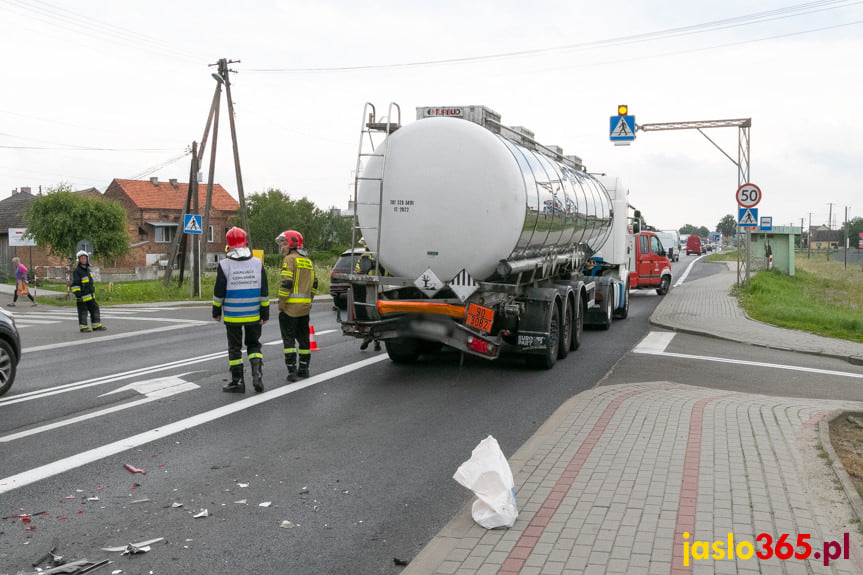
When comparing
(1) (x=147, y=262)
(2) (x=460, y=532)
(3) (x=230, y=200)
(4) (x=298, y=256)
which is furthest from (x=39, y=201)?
(2) (x=460, y=532)

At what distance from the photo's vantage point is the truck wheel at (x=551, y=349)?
1120cm

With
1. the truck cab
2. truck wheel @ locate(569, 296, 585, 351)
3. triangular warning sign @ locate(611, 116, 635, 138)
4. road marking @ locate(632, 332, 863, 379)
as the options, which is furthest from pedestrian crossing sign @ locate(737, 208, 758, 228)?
truck wheel @ locate(569, 296, 585, 351)

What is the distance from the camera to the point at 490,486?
4.83m

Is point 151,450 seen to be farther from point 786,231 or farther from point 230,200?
point 230,200

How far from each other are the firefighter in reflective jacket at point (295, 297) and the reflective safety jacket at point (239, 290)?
74cm

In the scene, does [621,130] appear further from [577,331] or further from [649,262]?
[577,331]

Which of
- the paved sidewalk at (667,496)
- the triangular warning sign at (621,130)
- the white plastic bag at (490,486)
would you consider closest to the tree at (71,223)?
the triangular warning sign at (621,130)

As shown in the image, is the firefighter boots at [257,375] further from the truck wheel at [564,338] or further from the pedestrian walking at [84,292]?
the pedestrian walking at [84,292]

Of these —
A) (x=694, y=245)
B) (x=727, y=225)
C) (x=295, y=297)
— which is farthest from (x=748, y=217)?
(x=727, y=225)

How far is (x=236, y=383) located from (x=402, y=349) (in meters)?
2.94

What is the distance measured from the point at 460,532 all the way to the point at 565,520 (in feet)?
2.17

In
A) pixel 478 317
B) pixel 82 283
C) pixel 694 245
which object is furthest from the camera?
pixel 694 245

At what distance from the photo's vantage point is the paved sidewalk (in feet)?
13.8

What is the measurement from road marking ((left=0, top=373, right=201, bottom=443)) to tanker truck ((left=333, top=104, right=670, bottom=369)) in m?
2.28
